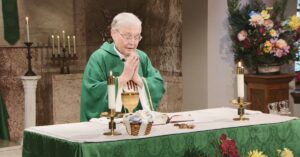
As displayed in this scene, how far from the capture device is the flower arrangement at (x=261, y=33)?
6703mm

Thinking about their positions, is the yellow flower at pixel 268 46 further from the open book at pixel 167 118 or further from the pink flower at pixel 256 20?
the open book at pixel 167 118

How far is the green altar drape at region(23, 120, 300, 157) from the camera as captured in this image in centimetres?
326

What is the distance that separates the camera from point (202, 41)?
7.29m

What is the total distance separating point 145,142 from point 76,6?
5.27m

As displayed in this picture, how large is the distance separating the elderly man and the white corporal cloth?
483mm

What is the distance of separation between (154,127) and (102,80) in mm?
988

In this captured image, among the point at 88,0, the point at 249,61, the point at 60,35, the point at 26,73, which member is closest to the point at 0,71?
the point at 26,73

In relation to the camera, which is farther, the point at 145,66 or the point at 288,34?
the point at 288,34

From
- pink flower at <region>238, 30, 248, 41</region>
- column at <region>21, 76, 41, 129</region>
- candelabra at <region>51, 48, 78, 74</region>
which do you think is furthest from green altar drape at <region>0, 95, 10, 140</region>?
pink flower at <region>238, 30, 248, 41</region>

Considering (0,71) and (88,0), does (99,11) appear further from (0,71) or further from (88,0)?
(0,71)

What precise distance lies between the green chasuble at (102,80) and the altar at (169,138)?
1.74 ft

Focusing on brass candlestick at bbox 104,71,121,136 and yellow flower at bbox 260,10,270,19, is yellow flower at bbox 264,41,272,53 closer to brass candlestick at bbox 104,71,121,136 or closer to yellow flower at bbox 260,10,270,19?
yellow flower at bbox 260,10,270,19

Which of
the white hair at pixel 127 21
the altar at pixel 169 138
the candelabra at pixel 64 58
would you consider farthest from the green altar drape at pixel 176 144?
the candelabra at pixel 64 58

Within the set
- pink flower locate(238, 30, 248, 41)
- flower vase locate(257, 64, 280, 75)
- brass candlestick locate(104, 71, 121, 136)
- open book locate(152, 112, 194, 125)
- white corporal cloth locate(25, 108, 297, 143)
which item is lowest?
white corporal cloth locate(25, 108, 297, 143)
